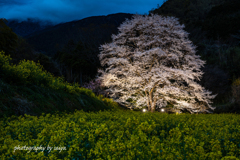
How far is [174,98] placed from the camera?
1274 centimetres

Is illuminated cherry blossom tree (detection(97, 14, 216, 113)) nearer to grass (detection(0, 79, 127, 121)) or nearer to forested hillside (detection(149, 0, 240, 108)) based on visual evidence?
grass (detection(0, 79, 127, 121))

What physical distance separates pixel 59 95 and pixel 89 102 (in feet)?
9.39

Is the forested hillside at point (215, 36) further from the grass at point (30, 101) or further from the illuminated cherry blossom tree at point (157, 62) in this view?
the grass at point (30, 101)

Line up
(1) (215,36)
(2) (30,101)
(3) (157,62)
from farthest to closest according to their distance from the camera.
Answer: (1) (215,36) → (3) (157,62) → (2) (30,101)

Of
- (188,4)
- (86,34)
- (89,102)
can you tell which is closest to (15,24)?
(86,34)

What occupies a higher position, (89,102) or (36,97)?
(36,97)

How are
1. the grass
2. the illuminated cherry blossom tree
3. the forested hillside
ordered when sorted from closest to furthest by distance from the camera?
1. the grass
2. the illuminated cherry blossom tree
3. the forested hillside

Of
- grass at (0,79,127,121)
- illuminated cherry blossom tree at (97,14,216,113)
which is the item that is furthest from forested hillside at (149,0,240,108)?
grass at (0,79,127,121)

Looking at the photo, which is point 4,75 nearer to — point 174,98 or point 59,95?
point 59,95

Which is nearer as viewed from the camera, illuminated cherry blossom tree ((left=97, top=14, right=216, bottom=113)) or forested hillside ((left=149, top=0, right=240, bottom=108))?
illuminated cherry blossom tree ((left=97, top=14, right=216, bottom=113))

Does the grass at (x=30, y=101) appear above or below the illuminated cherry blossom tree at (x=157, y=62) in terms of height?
below

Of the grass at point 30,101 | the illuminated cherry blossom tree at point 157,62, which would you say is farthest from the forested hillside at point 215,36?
the grass at point 30,101

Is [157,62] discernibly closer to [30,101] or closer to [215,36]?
[30,101]

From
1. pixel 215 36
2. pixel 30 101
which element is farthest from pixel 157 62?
pixel 215 36
